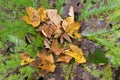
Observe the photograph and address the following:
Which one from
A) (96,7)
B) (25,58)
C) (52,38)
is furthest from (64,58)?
(96,7)

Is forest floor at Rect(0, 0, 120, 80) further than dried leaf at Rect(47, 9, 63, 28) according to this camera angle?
No

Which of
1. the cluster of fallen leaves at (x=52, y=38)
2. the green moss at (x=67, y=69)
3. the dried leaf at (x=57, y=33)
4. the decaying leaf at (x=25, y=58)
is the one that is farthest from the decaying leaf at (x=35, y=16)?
the green moss at (x=67, y=69)

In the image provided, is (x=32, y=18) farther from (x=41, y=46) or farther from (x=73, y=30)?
(x=73, y=30)

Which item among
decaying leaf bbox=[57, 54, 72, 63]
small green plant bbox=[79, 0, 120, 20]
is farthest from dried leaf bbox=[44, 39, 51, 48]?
small green plant bbox=[79, 0, 120, 20]

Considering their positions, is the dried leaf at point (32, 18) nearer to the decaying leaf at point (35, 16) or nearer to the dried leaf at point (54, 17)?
the decaying leaf at point (35, 16)

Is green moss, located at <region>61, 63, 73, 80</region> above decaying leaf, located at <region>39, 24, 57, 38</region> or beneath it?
beneath

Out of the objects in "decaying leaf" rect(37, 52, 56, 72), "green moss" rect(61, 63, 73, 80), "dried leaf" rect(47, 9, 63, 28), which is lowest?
"green moss" rect(61, 63, 73, 80)

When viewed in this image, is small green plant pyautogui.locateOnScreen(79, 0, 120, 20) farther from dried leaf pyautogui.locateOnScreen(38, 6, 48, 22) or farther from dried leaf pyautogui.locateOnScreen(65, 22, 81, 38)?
dried leaf pyautogui.locateOnScreen(38, 6, 48, 22)
